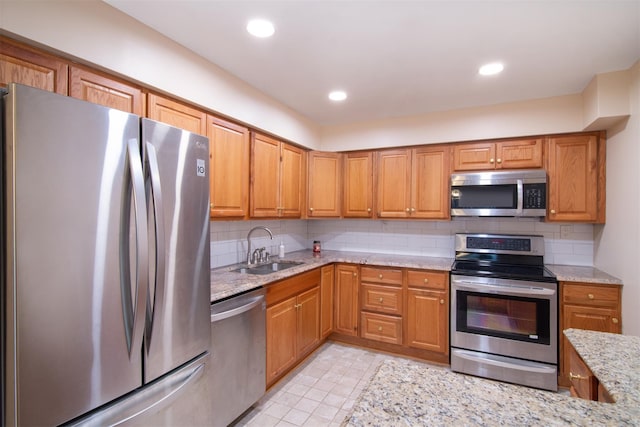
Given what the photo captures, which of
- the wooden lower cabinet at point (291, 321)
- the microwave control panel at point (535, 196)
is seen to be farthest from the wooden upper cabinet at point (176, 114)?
the microwave control panel at point (535, 196)

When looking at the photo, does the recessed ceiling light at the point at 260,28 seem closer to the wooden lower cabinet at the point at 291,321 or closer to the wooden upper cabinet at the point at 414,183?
the wooden lower cabinet at the point at 291,321

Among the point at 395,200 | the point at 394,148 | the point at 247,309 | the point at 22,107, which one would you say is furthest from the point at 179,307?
the point at 394,148

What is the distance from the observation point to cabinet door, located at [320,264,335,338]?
3.12m

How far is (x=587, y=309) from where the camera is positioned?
7.90 ft

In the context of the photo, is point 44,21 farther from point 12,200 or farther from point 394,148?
point 394,148

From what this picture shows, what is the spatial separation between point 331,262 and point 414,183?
4.10ft

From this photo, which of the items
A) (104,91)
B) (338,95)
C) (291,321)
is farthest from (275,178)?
(104,91)

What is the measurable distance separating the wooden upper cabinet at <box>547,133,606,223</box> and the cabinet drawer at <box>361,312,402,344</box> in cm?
177

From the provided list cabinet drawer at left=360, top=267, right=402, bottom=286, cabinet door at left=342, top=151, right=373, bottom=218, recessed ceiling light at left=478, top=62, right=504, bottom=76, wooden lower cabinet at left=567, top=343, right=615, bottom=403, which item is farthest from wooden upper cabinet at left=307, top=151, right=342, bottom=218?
wooden lower cabinet at left=567, top=343, right=615, bottom=403

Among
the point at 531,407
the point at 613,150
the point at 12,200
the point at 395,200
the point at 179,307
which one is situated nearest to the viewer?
the point at 531,407

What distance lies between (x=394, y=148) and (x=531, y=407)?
291 centimetres

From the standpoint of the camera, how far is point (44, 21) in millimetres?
1308

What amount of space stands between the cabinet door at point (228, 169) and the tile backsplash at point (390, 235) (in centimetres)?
40

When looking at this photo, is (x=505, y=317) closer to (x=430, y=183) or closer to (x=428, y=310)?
(x=428, y=310)
